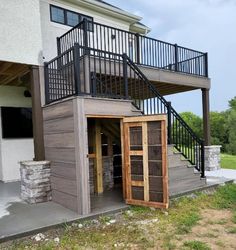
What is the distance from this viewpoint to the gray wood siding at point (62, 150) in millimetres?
5219

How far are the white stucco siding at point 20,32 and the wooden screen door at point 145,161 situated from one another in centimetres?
262

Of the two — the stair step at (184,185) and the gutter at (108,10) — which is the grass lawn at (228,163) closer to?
the stair step at (184,185)

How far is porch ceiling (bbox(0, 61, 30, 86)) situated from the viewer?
6.31 meters

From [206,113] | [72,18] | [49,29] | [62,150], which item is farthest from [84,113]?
[206,113]

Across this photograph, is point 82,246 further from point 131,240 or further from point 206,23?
point 206,23

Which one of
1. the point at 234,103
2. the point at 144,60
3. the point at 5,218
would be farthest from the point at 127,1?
the point at 234,103

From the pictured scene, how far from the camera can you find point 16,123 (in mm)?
8836

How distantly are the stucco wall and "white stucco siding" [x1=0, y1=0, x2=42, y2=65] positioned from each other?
10.0ft

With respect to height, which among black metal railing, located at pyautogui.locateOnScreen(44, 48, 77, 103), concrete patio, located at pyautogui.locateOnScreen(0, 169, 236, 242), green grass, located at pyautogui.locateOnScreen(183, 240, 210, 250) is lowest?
green grass, located at pyautogui.locateOnScreen(183, 240, 210, 250)

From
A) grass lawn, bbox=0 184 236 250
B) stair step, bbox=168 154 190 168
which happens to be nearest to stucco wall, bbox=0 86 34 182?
grass lawn, bbox=0 184 236 250

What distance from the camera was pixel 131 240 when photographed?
13.5ft

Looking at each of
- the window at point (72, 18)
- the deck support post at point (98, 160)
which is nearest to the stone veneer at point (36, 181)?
the deck support post at point (98, 160)

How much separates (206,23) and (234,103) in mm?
30688

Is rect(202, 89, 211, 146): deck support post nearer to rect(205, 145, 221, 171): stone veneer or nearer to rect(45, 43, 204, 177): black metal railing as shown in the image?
rect(205, 145, 221, 171): stone veneer
